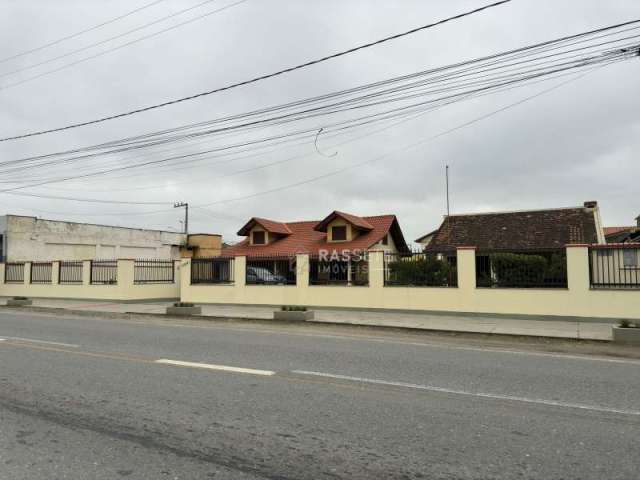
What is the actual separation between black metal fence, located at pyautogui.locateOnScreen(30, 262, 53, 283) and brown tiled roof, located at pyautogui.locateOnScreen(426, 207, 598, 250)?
22.1 metres

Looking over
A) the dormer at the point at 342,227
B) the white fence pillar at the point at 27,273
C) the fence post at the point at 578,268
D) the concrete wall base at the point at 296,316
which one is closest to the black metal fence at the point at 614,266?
the fence post at the point at 578,268

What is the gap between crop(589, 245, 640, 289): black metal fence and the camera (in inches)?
531

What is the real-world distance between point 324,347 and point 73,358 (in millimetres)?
4457

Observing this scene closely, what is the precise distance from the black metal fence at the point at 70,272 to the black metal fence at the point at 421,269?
16.4 m

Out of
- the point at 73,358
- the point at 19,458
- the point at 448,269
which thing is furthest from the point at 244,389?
the point at 448,269

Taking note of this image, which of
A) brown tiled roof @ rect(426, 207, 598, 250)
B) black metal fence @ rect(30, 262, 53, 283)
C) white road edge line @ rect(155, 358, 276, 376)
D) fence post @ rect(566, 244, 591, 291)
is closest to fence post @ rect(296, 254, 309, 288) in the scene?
fence post @ rect(566, 244, 591, 291)

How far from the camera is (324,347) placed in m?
9.63

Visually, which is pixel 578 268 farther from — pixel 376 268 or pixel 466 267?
pixel 376 268

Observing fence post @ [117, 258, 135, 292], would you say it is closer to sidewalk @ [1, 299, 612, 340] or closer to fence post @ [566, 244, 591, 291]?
sidewalk @ [1, 299, 612, 340]

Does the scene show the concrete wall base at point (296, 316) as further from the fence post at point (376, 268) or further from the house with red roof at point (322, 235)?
the house with red roof at point (322, 235)

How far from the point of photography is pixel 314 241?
3253cm

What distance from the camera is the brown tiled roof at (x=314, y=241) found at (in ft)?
100

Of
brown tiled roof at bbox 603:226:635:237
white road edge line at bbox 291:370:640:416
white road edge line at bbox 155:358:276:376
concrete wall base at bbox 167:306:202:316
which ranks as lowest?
white road edge line at bbox 291:370:640:416

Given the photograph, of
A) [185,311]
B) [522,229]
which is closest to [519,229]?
[522,229]
